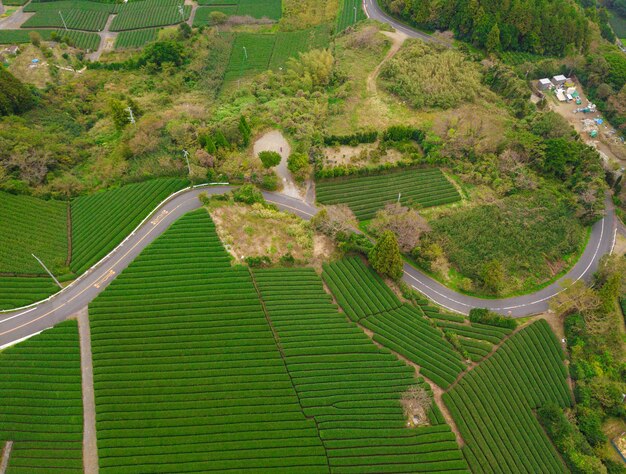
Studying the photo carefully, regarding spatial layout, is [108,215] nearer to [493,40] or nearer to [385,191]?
[385,191]

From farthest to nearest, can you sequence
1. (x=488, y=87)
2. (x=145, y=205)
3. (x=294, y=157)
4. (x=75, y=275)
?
(x=488, y=87) < (x=294, y=157) < (x=145, y=205) < (x=75, y=275)

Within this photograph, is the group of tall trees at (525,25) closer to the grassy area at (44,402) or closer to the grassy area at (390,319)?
the grassy area at (390,319)

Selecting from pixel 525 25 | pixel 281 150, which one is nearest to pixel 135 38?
pixel 281 150

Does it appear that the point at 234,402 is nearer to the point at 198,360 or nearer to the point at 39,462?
the point at 198,360

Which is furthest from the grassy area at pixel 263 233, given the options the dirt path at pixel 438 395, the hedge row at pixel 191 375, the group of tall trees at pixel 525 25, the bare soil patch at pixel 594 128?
the group of tall trees at pixel 525 25

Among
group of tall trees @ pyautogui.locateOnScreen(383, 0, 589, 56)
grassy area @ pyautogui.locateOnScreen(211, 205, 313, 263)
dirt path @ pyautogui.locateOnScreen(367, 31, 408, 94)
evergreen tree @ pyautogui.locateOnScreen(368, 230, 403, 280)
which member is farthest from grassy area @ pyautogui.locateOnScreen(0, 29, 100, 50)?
evergreen tree @ pyautogui.locateOnScreen(368, 230, 403, 280)

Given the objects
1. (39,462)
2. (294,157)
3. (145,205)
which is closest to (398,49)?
(294,157)
